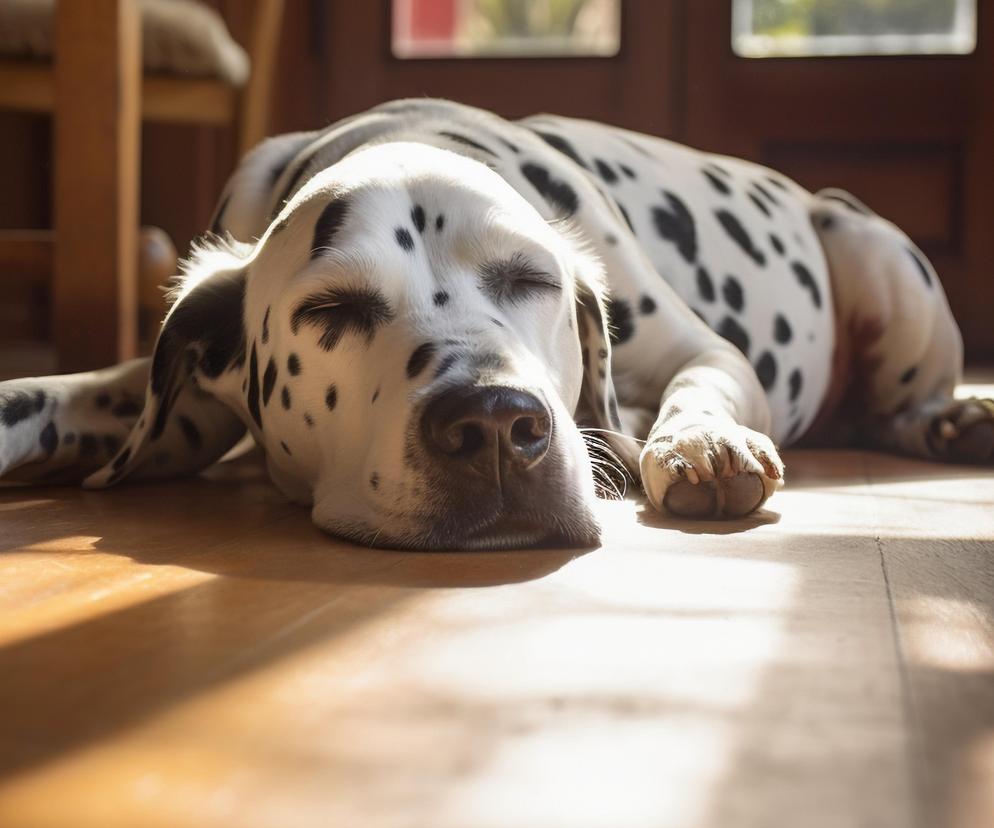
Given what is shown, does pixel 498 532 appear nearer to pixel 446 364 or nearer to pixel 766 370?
pixel 446 364

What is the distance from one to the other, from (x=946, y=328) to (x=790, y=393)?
0.71 m

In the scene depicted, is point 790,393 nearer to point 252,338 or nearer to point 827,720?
point 252,338

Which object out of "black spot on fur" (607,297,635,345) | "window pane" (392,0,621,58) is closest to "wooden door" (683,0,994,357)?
"window pane" (392,0,621,58)

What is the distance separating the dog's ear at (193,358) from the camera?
260 centimetres

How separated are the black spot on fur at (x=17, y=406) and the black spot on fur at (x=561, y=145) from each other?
4.93 ft

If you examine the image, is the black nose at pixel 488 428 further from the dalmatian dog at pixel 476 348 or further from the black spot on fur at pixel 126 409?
the black spot on fur at pixel 126 409

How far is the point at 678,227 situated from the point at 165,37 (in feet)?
7.20

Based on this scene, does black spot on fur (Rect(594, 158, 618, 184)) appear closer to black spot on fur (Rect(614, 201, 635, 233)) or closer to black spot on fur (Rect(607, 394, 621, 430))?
black spot on fur (Rect(614, 201, 635, 233))

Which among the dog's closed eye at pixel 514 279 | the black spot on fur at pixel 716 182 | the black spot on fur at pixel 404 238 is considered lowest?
the dog's closed eye at pixel 514 279

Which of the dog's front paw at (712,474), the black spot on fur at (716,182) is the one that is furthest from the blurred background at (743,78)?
the dog's front paw at (712,474)

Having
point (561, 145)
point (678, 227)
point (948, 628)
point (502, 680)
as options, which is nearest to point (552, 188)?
point (561, 145)

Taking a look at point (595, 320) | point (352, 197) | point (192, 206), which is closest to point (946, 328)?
point (595, 320)

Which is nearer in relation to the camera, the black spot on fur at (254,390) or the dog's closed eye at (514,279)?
the dog's closed eye at (514,279)

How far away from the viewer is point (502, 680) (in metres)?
1.40
